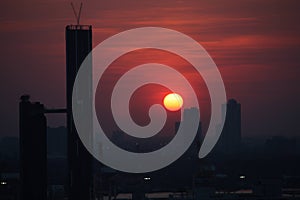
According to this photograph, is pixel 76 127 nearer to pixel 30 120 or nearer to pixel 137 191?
pixel 30 120

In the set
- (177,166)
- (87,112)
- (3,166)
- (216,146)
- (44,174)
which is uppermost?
(216,146)

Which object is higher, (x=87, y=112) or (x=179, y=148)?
(x=179, y=148)

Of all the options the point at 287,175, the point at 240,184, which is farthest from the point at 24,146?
the point at 287,175

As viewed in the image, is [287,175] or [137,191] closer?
[137,191]

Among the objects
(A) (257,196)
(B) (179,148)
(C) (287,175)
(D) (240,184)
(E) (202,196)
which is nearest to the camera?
(E) (202,196)
